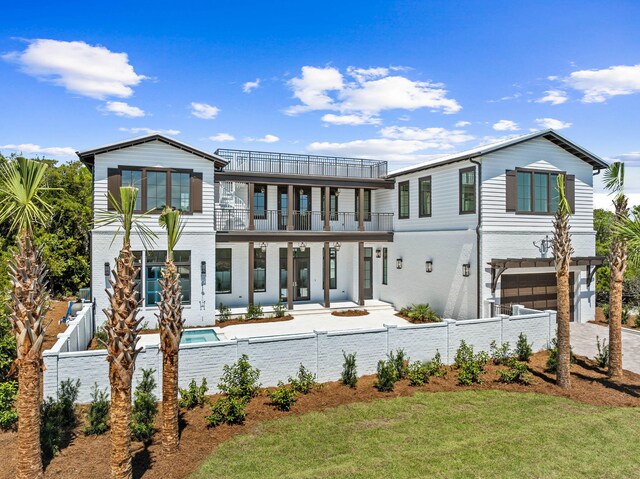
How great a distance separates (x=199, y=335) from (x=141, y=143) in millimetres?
7248

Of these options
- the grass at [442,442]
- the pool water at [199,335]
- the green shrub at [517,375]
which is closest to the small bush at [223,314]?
the pool water at [199,335]

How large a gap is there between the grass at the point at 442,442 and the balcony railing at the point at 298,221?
1117 centimetres

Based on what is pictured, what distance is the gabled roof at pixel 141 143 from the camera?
48.1 feet

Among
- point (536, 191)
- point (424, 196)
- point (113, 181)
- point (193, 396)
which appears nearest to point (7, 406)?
point (193, 396)

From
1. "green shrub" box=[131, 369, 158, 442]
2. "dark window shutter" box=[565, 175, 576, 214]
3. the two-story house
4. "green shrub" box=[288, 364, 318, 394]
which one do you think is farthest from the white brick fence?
"dark window shutter" box=[565, 175, 576, 214]

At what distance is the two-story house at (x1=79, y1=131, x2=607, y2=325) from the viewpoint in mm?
15438

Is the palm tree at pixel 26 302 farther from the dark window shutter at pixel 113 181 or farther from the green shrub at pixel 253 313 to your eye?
the green shrub at pixel 253 313

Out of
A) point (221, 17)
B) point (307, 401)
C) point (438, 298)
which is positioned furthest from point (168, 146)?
point (438, 298)

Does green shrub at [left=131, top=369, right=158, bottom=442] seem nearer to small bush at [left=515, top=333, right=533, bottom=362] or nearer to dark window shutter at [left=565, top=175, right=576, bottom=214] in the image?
small bush at [left=515, top=333, right=533, bottom=362]

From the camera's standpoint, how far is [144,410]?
25.2 feet

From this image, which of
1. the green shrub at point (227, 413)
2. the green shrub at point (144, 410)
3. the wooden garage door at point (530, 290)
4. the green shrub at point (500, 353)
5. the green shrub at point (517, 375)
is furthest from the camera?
the wooden garage door at point (530, 290)

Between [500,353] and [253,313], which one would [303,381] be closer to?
[500,353]

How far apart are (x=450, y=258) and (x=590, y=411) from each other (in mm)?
8371

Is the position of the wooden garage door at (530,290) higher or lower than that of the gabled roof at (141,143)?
lower
